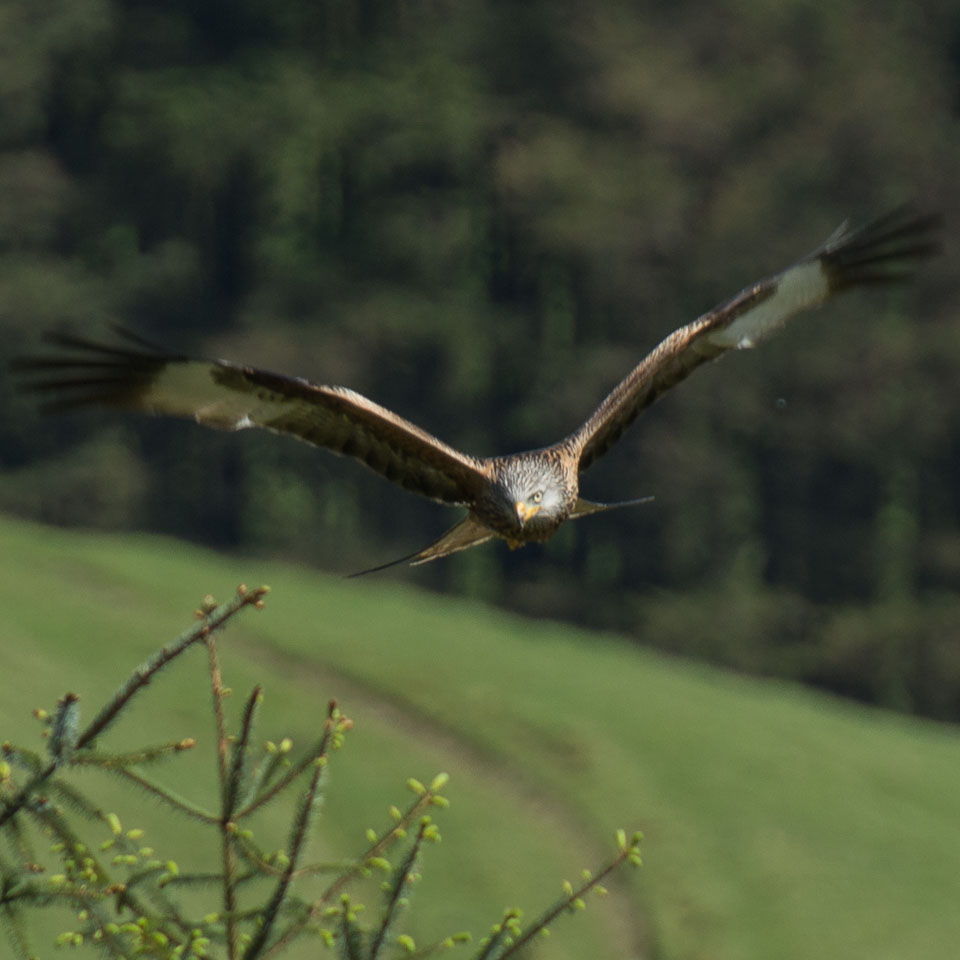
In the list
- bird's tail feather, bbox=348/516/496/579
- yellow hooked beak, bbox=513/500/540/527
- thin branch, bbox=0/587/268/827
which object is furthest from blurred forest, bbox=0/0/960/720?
thin branch, bbox=0/587/268/827

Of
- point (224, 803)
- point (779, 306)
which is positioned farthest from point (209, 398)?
point (779, 306)

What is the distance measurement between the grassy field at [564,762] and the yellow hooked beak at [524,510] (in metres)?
6.60

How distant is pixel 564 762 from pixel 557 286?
17600 mm

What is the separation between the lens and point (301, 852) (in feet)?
14.4

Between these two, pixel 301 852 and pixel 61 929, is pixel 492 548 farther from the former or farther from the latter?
pixel 301 852

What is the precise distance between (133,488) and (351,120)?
7479mm

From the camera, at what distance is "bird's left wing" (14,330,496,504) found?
5.32 meters

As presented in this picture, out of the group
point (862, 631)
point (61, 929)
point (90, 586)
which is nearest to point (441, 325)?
point (862, 631)

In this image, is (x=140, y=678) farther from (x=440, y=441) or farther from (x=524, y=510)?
(x=440, y=441)

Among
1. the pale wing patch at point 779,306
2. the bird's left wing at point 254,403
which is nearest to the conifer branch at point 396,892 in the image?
the bird's left wing at point 254,403

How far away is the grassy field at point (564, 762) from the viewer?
13.0m

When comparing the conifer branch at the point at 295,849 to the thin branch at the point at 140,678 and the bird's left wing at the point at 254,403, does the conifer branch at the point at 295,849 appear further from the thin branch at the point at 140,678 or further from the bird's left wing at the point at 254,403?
the bird's left wing at the point at 254,403

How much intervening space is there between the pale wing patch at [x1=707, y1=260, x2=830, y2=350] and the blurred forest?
22.2 m

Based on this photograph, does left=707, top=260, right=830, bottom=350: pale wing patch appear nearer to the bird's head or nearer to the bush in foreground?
the bird's head
